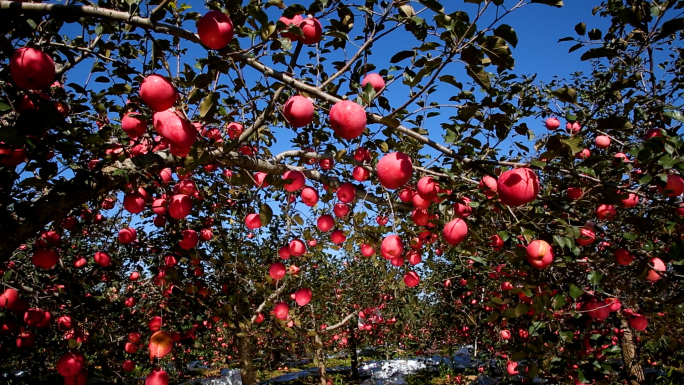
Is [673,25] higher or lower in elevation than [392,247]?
higher

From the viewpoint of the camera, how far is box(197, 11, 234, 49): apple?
132cm

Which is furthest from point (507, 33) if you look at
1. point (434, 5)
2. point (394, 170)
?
point (394, 170)

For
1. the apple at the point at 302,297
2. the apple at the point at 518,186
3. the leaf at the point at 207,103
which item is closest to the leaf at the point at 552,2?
the apple at the point at 518,186

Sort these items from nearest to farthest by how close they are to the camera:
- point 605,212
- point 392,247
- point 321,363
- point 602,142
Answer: point 392,247 < point 605,212 < point 602,142 < point 321,363

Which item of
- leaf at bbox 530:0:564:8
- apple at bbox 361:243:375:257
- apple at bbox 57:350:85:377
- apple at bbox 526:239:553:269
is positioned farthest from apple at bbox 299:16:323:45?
apple at bbox 57:350:85:377

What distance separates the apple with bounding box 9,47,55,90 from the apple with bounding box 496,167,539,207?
6.58ft

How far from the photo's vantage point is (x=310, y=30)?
171 cm

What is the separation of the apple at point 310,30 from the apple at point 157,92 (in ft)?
2.13

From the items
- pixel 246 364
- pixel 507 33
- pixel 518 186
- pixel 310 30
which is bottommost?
pixel 246 364

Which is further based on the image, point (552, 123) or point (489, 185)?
point (552, 123)

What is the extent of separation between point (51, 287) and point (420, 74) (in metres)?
3.83

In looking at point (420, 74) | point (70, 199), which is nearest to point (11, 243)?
point (70, 199)

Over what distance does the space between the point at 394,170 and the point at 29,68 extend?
5.27ft

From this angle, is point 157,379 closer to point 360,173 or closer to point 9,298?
point 9,298
